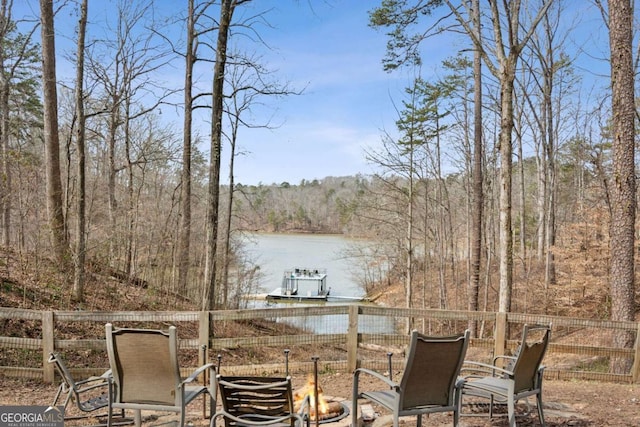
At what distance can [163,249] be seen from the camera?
37.8 feet

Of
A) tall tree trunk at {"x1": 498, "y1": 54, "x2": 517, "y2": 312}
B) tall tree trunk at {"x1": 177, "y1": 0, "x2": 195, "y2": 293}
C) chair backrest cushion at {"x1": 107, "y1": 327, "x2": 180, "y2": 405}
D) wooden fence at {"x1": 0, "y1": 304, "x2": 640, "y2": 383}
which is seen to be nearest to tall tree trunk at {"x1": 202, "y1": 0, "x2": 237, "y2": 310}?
wooden fence at {"x1": 0, "y1": 304, "x2": 640, "y2": 383}

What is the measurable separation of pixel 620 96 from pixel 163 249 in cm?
948

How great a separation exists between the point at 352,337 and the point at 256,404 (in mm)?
3055

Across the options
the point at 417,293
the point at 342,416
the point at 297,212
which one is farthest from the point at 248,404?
the point at 297,212

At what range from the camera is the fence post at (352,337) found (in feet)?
19.2

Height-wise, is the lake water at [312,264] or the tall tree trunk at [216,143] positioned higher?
the tall tree trunk at [216,143]

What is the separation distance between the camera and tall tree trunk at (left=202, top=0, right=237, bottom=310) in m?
8.19

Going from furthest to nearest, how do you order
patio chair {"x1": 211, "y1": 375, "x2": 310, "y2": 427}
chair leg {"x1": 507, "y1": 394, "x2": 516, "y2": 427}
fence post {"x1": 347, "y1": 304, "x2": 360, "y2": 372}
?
fence post {"x1": 347, "y1": 304, "x2": 360, "y2": 372}
chair leg {"x1": 507, "y1": 394, "x2": 516, "y2": 427}
patio chair {"x1": 211, "y1": 375, "x2": 310, "y2": 427}

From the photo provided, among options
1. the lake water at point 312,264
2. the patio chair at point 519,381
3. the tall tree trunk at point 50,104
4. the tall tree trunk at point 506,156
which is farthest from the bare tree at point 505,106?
the lake water at point 312,264

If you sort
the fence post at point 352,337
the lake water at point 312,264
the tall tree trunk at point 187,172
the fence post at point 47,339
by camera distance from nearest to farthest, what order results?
1. the fence post at point 47,339
2. the fence post at point 352,337
3. the tall tree trunk at point 187,172
4. the lake water at point 312,264

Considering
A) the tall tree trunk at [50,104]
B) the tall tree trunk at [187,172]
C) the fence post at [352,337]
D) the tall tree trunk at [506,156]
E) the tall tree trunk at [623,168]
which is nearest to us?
the fence post at [352,337]

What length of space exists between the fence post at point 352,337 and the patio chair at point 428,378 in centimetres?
245

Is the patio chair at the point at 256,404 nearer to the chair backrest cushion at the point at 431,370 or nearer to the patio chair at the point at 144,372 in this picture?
the patio chair at the point at 144,372

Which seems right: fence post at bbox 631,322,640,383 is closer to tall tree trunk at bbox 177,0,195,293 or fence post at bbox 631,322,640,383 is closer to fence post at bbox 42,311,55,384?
fence post at bbox 42,311,55,384
